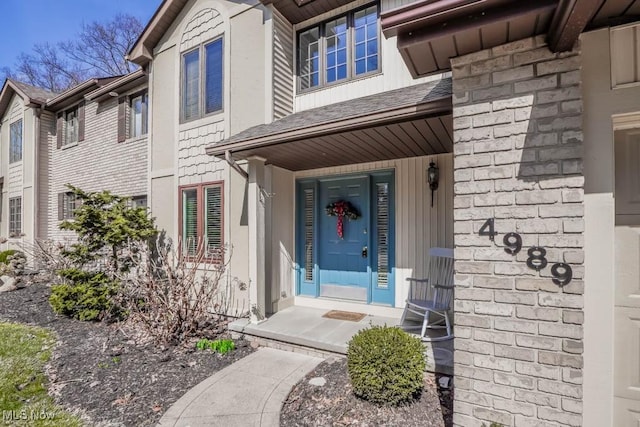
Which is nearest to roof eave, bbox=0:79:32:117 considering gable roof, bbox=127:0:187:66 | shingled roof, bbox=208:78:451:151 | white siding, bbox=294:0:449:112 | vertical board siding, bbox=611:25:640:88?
gable roof, bbox=127:0:187:66

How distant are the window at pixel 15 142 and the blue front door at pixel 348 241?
1248cm

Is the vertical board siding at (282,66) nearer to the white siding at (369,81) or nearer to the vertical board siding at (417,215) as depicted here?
the white siding at (369,81)

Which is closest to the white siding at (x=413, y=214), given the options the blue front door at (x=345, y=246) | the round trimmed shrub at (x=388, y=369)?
the blue front door at (x=345, y=246)

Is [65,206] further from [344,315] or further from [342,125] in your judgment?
[342,125]

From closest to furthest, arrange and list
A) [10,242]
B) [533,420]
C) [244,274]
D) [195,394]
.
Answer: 1. [533,420]
2. [195,394]
3. [244,274]
4. [10,242]

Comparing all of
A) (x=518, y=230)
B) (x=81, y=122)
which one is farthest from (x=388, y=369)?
(x=81, y=122)

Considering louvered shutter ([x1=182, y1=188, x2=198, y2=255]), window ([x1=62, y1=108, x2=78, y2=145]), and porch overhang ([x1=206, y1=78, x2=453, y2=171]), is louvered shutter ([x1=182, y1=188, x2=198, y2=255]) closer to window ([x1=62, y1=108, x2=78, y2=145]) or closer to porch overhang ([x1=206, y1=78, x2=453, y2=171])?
porch overhang ([x1=206, y1=78, x2=453, y2=171])

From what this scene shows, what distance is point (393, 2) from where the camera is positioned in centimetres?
555

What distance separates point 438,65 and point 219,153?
355cm

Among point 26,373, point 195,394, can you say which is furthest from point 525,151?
point 26,373

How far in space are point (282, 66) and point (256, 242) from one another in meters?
3.35

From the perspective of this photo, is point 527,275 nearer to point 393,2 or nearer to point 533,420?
point 533,420

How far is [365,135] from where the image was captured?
4332 mm

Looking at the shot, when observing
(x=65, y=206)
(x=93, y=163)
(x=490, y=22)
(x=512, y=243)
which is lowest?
(x=512, y=243)
